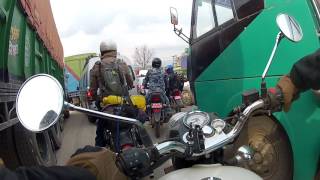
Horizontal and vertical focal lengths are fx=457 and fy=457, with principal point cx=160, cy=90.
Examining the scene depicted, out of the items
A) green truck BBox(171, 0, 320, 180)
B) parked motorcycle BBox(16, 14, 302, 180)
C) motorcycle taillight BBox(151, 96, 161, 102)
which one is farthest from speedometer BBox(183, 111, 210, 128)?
motorcycle taillight BBox(151, 96, 161, 102)

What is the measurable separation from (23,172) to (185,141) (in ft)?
2.14

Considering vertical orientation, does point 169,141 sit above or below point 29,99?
below

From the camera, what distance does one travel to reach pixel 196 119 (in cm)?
196

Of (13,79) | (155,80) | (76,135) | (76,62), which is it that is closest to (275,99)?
(13,79)

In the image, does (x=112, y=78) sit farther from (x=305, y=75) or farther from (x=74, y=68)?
(x=74, y=68)

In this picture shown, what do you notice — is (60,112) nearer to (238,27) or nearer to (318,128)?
(318,128)

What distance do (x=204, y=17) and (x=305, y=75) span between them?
3248mm

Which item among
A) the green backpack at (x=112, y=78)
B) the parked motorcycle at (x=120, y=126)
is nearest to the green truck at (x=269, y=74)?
the parked motorcycle at (x=120, y=126)

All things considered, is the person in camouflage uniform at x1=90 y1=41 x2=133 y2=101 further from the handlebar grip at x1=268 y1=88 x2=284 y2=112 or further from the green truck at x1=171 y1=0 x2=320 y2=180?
the handlebar grip at x1=268 y1=88 x2=284 y2=112

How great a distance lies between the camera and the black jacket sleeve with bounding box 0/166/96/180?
1.44 meters

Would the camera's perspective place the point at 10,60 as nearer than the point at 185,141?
No

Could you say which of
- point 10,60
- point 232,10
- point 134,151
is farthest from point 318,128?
point 10,60

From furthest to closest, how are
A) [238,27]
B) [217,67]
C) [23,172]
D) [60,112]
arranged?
[217,67]
[238,27]
[60,112]
[23,172]

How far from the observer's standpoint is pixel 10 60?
13.3 ft
